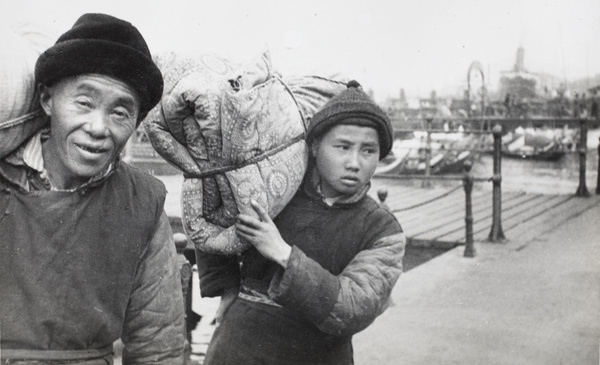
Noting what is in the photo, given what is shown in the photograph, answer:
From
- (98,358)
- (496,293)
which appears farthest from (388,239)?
(496,293)

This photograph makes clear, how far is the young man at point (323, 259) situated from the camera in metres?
1.66

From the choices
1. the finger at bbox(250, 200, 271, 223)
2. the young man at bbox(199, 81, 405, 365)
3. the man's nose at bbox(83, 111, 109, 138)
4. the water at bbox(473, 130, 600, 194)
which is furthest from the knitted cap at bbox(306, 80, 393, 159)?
the water at bbox(473, 130, 600, 194)

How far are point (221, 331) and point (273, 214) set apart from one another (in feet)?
1.48

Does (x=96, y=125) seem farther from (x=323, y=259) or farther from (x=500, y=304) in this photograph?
(x=500, y=304)

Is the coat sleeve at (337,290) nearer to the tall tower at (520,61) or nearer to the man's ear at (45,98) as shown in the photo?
the man's ear at (45,98)

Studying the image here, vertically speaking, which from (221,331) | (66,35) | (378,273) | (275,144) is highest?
(66,35)

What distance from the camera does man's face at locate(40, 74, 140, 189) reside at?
1415 mm

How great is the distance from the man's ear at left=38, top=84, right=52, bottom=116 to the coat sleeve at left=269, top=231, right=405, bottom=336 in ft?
2.31

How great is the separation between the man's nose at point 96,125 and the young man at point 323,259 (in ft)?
1.42

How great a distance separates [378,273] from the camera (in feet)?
5.62

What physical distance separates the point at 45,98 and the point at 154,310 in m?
0.62

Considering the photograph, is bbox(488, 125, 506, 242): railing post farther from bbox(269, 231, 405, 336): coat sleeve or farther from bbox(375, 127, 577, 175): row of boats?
bbox(269, 231, 405, 336): coat sleeve

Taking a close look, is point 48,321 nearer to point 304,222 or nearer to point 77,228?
point 77,228

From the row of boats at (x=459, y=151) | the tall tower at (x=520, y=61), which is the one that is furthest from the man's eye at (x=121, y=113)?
the row of boats at (x=459, y=151)
